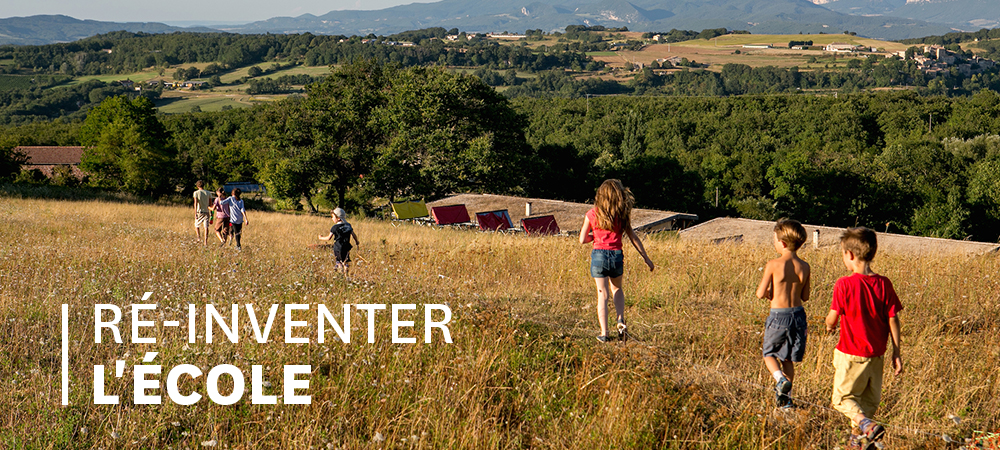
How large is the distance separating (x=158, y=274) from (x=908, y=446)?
26.7ft

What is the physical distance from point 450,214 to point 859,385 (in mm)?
27722

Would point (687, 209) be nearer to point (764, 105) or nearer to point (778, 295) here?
point (764, 105)

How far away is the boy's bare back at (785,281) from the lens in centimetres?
492

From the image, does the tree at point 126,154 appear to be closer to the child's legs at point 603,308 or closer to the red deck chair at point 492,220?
the red deck chair at point 492,220

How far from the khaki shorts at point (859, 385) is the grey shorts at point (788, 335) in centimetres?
47

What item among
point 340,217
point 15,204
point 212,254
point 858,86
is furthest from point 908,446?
point 858,86

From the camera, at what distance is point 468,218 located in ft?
105

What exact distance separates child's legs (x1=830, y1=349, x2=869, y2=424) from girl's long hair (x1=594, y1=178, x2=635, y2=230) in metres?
2.35

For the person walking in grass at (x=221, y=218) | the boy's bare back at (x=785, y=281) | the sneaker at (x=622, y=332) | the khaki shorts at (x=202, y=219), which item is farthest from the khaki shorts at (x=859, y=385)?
the khaki shorts at (x=202, y=219)

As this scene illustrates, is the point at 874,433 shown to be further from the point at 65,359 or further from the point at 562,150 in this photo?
the point at 562,150

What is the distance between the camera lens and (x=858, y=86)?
161 metres

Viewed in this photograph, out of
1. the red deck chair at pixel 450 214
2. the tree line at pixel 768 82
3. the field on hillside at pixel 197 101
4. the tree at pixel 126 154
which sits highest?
the tree line at pixel 768 82

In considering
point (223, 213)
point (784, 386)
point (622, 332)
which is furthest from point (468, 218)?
point (784, 386)

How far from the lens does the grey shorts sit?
495 cm
